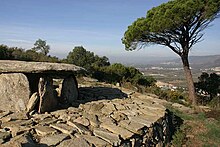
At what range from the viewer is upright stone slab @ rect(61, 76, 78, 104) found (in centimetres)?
703

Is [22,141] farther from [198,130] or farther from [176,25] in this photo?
[176,25]

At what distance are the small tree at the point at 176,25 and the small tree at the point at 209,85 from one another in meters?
2.23

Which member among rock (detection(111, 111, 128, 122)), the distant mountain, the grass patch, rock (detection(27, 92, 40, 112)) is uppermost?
the distant mountain

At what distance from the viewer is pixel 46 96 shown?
600 cm

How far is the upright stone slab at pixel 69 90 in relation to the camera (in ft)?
23.1

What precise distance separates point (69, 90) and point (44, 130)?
2.58 metres

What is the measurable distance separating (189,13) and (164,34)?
1.91m

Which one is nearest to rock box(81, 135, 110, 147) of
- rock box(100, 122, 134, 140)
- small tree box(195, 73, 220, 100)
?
rock box(100, 122, 134, 140)

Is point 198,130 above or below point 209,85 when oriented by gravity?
below

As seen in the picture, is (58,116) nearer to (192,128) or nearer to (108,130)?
(108,130)

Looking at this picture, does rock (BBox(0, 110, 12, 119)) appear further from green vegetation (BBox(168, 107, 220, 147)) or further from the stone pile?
green vegetation (BBox(168, 107, 220, 147))

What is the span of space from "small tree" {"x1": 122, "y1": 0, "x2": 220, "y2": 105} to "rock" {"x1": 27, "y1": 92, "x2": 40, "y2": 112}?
848cm

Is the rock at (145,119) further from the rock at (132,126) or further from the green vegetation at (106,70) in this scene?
the green vegetation at (106,70)

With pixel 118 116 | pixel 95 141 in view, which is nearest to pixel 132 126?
pixel 118 116
